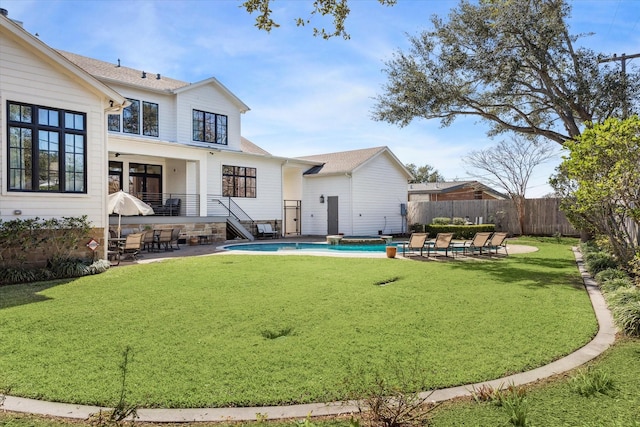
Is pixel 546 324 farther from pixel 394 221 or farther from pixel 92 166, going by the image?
pixel 394 221

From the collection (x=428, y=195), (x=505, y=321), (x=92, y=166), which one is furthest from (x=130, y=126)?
(x=428, y=195)

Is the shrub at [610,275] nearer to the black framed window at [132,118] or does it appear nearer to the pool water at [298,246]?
the pool water at [298,246]

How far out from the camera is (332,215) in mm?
25969

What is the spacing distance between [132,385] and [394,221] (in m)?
25.3

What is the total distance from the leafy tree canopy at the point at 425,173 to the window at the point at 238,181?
A: 61.2 metres

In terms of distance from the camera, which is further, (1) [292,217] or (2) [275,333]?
(1) [292,217]

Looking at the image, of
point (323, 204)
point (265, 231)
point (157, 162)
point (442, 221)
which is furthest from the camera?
A: point (323, 204)

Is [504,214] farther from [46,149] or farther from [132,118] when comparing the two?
[46,149]

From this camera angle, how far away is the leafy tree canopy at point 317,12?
5516mm

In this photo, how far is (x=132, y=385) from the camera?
13.5ft

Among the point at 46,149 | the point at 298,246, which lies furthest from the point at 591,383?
the point at 298,246

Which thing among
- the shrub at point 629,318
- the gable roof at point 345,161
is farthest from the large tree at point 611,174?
the gable roof at point 345,161

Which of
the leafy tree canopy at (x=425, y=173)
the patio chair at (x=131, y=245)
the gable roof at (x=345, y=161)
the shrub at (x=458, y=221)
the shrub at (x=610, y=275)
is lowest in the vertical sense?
the shrub at (x=610, y=275)

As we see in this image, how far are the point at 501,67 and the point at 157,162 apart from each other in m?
17.4
